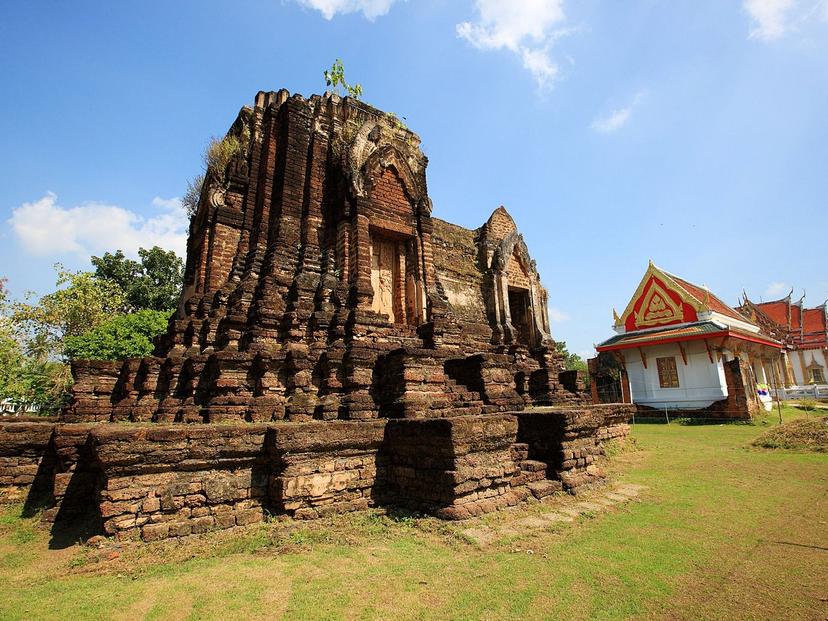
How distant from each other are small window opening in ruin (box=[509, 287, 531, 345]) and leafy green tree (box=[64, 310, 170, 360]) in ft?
46.8

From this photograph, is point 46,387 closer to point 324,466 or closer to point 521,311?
point 324,466

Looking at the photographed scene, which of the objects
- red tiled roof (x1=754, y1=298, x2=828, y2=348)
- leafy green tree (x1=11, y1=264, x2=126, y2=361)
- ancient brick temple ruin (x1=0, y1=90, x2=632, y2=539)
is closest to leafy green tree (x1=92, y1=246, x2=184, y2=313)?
leafy green tree (x1=11, y1=264, x2=126, y2=361)

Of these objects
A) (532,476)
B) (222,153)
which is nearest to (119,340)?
(222,153)

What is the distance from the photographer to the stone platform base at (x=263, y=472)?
15.3 ft

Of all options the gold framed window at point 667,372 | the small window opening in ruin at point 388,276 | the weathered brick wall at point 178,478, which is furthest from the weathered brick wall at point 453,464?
the gold framed window at point 667,372

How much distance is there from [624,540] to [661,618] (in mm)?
1635

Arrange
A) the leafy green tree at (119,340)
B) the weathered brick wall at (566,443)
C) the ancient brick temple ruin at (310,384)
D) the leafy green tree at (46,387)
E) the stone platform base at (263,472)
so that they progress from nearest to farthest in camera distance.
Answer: the stone platform base at (263,472) < the ancient brick temple ruin at (310,384) < the weathered brick wall at (566,443) < the leafy green tree at (119,340) < the leafy green tree at (46,387)

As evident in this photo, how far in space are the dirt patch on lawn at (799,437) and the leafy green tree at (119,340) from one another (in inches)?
801

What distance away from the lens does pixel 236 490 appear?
17.1 feet

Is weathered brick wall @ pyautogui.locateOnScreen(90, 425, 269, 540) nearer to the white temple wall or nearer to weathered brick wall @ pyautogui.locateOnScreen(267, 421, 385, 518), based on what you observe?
weathered brick wall @ pyautogui.locateOnScreen(267, 421, 385, 518)

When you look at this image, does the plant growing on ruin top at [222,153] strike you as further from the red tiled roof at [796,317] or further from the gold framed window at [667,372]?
the red tiled roof at [796,317]

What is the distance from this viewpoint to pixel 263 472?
5.45 m

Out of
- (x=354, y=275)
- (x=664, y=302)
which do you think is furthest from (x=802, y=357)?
(x=354, y=275)

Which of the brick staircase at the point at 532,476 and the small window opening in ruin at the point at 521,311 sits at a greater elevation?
the small window opening in ruin at the point at 521,311
